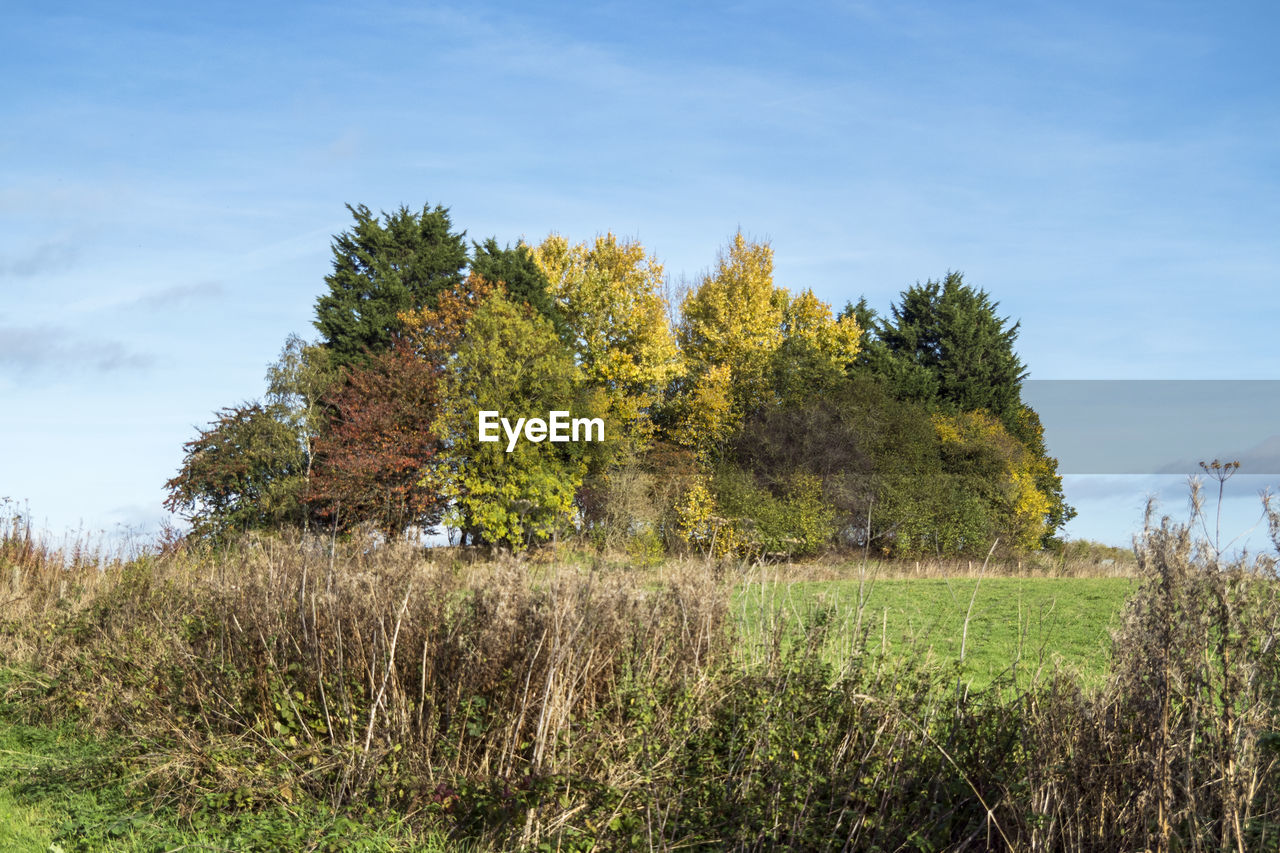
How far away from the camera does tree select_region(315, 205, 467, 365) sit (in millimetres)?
30875

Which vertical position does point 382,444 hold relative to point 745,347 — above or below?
below

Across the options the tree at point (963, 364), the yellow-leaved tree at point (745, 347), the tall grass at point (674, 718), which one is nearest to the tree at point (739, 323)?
the yellow-leaved tree at point (745, 347)

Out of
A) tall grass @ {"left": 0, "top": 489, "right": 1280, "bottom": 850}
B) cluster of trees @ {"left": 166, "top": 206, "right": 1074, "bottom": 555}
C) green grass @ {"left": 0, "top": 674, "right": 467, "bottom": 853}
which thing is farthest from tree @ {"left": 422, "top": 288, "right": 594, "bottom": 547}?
green grass @ {"left": 0, "top": 674, "right": 467, "bottom": 853}

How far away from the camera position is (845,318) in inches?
1549

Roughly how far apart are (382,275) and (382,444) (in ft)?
26.1

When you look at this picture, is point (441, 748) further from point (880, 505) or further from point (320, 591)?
point (880, 505)

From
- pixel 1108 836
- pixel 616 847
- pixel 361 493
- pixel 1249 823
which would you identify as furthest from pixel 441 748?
pixel 361 493

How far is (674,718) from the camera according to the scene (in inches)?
213

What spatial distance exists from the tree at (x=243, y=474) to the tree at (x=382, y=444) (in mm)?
830

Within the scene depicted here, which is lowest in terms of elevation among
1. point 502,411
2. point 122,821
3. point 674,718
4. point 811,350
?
point 122,821

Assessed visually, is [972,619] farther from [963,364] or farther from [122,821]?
[963,364]

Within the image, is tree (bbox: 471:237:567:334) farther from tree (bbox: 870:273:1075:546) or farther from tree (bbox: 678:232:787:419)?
tree (bbox: 870:273:1075:546)

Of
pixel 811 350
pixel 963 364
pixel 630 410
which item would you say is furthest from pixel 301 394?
pixel 963 364

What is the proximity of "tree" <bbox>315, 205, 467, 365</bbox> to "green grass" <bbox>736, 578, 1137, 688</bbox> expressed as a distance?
18.7m
